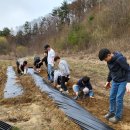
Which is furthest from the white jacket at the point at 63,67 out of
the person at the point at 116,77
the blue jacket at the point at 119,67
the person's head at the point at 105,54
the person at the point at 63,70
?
the person's head at the point at 105,54

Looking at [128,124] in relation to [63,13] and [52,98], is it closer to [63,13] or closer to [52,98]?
[52,98]

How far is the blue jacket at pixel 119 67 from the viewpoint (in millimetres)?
7619

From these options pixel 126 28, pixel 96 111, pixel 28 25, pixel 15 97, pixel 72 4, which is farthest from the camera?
pixel 28 25

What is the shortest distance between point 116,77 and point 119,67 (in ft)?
0.85

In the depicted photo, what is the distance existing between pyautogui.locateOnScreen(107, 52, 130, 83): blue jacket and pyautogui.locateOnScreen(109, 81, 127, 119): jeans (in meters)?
0.13

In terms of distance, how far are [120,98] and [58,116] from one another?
4.64 feet

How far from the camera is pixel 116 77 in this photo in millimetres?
7875

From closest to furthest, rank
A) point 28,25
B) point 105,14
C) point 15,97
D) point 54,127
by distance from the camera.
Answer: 1. point 54,127
2. point 15,97
3. point 105,14
4. point 28,25

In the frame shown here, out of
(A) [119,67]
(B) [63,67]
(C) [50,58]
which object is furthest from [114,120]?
(C) [50,58]

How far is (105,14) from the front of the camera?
117 ft

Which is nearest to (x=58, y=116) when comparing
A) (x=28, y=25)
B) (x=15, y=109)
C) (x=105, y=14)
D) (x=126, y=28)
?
(x=15, y=109)

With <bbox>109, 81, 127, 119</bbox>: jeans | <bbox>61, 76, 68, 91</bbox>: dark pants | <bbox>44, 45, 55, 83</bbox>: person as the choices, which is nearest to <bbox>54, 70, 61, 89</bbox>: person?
<bbox>61, 76, 68, 91</bbox>: dark pants

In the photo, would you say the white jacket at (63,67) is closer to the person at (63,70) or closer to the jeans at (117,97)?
the person at (63,70)

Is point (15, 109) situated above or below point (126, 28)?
below
